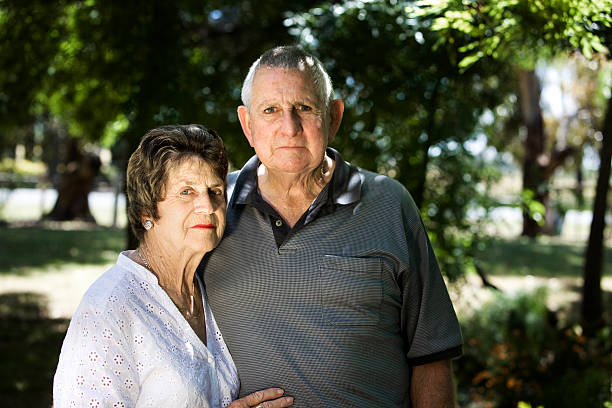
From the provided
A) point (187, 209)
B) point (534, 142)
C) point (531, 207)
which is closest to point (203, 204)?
point (187, 209)

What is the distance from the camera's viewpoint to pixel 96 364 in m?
2.05

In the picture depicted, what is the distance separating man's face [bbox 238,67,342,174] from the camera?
2547 mm

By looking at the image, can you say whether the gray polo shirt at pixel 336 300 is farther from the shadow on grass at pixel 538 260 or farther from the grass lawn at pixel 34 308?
the shadow on grass at pixel 538 260

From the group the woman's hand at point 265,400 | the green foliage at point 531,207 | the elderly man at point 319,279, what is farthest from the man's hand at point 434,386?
the green foliage at point 531,207

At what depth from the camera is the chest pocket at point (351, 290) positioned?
2459 mm

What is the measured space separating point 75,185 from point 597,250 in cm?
→ 1628

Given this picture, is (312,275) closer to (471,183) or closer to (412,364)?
(412,364)

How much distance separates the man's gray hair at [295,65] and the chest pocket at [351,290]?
665 mm

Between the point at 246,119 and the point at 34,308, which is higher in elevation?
the point at 246,119

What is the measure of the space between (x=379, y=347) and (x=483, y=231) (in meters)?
3.03

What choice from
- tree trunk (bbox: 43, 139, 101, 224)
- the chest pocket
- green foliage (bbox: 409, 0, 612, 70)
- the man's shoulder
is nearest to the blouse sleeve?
the chest pocket

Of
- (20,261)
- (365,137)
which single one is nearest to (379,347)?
(365,137)

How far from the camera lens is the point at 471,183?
17.3ft

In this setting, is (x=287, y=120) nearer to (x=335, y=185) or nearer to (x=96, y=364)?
(x=335, y=185)
